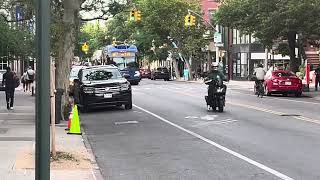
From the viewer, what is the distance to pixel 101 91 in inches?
853

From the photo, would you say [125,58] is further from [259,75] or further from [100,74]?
[100,74]

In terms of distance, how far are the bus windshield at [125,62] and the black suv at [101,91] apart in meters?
28.9

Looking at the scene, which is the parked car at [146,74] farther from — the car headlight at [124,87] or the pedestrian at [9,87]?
the car headlight at [124,87]

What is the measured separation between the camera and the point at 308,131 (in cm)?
1480

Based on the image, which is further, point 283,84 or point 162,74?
point 162,74

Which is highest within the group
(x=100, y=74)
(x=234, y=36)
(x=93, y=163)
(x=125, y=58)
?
(x=234, y=36)

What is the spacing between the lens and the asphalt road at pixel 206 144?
9414 mm

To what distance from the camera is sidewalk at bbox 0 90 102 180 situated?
8.91 m

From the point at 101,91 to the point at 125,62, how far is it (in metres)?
30.9

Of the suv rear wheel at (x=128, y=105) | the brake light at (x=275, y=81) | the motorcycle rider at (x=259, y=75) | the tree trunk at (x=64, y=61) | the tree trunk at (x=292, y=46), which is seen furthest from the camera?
the tree trunk at (x=292, y=46)

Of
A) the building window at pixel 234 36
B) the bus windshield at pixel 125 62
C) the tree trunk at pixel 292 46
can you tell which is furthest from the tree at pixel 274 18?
the building window at pixel 234 36

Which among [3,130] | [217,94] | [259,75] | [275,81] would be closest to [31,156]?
[3,130]

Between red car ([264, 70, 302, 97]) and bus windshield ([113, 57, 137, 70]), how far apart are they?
20.7 m

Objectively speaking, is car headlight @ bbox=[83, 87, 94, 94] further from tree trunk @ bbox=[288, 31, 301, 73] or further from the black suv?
tree trunk @ bbox=[288, 31, 301, 73]
